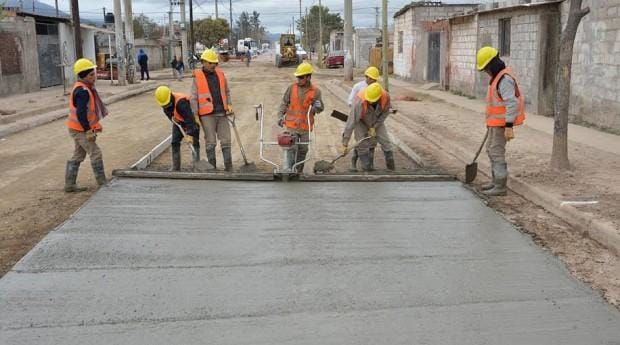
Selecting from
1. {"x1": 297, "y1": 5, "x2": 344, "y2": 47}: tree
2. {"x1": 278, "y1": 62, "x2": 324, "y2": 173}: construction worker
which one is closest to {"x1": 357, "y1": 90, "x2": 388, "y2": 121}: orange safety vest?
{"x1": 278, "y1": 62, "x2": 324, "y2": 173}: construction worker

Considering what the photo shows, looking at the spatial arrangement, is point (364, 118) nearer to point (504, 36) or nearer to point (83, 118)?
point (83, 118)

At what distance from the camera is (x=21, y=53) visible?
2284 centimetres

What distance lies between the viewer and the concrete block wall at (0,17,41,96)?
2173 centimetres

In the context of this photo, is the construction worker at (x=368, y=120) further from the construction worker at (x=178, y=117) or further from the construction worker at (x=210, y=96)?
the construction worker at (x=178, y=117)

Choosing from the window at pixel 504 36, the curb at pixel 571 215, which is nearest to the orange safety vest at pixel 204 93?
the curb at pixel 571 215

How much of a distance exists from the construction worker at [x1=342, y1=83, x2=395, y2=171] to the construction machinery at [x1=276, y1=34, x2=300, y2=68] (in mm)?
43611

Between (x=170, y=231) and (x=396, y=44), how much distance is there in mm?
29906

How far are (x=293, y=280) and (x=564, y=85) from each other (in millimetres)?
5300

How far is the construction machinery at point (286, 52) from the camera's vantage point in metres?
Result: 51.7

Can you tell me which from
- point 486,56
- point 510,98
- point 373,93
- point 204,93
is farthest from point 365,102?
point 204,93

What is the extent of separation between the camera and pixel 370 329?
390 cm

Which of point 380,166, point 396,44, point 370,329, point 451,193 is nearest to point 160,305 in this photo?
point 370,329

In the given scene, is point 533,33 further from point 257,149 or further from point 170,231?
point 170,231

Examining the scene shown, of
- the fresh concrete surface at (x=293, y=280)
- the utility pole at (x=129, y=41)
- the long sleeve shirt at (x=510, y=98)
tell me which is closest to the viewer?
the fresh concrete surface at (x=293, y=280)
